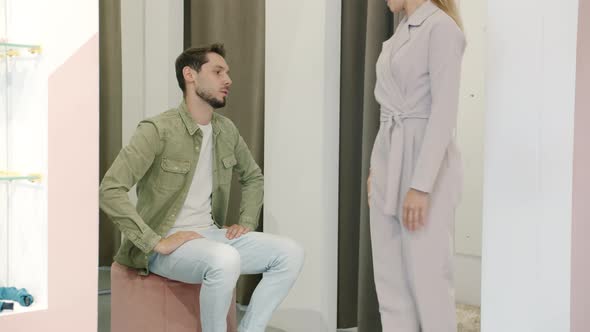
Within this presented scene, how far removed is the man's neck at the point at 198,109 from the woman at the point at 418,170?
796mm

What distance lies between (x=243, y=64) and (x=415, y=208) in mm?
1675

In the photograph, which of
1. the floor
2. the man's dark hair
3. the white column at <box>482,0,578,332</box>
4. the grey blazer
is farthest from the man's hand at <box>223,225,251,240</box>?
the white column at <box>482,0,578,332</box>

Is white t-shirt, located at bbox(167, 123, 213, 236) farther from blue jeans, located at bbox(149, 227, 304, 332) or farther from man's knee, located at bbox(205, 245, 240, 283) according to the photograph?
man's knee, located at bbox(205, 245, 240, 283)

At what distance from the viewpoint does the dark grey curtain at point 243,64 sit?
11.3ft

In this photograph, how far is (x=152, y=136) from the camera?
2.55m

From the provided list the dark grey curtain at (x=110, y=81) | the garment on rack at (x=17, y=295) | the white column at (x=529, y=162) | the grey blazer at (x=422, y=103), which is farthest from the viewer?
the dark grey curtain at (x=110, y=81)

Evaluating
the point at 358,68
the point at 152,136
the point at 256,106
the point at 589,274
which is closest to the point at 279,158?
the point at 256,106

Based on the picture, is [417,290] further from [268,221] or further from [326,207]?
[268,221]

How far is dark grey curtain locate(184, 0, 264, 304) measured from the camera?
3.44 metres

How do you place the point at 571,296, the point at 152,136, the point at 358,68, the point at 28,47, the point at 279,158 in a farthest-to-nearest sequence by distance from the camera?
1. the point at 279,158
2. the point at 358,68
3. the point at 152,136
4. the point at 571,296
5. the point at 28,47

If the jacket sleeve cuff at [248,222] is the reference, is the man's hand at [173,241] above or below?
below

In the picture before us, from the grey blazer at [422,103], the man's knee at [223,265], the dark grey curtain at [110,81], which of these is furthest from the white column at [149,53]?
the grey blazer at [422,103]

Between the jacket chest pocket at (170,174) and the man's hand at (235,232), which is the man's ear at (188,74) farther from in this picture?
the man's hand at (235,232)

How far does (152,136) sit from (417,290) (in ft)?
3.49
